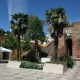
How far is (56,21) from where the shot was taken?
100 feet

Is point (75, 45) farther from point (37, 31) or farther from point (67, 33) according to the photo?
point (37, 31)

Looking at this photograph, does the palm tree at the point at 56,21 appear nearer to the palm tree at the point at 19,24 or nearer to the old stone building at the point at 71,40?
the palm tree at the point at 19,24

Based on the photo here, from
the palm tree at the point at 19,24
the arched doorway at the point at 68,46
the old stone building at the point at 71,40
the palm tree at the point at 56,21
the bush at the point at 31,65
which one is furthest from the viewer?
the arched doorway at the point at 68,46

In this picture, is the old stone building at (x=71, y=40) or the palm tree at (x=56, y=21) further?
the old stone building at (x=71, y=40)

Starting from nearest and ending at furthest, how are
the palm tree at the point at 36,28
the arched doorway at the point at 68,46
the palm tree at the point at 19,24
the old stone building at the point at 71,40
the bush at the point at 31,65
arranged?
the bush at the point at 31,65
the palm tree at the point at 19,24
the palm tree at the point at 36,28
the old stone building at the point at 71,40
the arched doorway at the point at 68,46

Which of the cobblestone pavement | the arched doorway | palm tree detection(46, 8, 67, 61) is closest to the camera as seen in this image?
the cobblestone pavement

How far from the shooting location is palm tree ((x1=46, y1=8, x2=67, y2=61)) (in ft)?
100

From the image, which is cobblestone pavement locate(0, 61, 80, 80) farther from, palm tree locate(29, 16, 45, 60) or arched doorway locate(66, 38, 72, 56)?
arched doorway locate(66, 38, 72, 56)

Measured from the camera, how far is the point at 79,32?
53312mm

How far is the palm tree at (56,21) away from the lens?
100 feet

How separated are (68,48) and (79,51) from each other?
5.77m

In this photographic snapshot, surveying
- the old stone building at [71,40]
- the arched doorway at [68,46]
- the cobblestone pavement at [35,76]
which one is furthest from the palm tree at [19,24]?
the arched doorway at [68,46]

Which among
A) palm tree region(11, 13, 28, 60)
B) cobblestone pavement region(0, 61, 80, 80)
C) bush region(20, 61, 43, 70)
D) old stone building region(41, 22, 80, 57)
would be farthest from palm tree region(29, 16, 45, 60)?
cobblestone pavement region(0, 61, 80, 80)

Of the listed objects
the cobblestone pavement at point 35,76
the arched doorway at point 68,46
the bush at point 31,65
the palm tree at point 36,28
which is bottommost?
the cobblestone pavement at point 35,76
